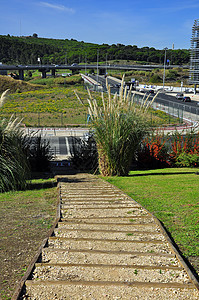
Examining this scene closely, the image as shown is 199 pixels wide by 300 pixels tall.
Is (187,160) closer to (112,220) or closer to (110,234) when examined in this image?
(112,220)

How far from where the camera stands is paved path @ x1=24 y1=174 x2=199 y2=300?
138 inches

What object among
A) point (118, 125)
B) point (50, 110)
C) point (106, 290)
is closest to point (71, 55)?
point (50, 110)

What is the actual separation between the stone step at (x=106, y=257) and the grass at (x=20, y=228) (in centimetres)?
32

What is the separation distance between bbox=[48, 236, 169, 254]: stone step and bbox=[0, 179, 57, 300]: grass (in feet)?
1.05

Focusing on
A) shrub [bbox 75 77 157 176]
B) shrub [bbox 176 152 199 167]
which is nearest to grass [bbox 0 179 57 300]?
shrub [bbox 75 77 157 176]

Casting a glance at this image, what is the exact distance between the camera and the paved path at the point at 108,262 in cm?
350

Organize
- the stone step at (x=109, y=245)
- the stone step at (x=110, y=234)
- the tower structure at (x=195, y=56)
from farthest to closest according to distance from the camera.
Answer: the tower structure at (x=195, y=56), the stone step at (x=110, y=234), the stone step at (x=109, y=245)

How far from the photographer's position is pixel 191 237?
16.6 ft

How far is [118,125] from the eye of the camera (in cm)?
1080

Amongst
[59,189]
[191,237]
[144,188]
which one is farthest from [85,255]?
[144,188]

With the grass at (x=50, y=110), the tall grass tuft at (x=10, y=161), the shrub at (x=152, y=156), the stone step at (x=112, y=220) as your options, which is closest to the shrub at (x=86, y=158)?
the shrub at (x=152, y=156)

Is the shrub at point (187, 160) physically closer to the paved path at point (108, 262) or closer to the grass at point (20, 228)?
the grass at point (20, 228)

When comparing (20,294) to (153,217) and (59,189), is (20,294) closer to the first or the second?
(153,217)

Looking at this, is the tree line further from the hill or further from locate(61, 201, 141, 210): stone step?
locate(61, 201, 141, 210): stone step
